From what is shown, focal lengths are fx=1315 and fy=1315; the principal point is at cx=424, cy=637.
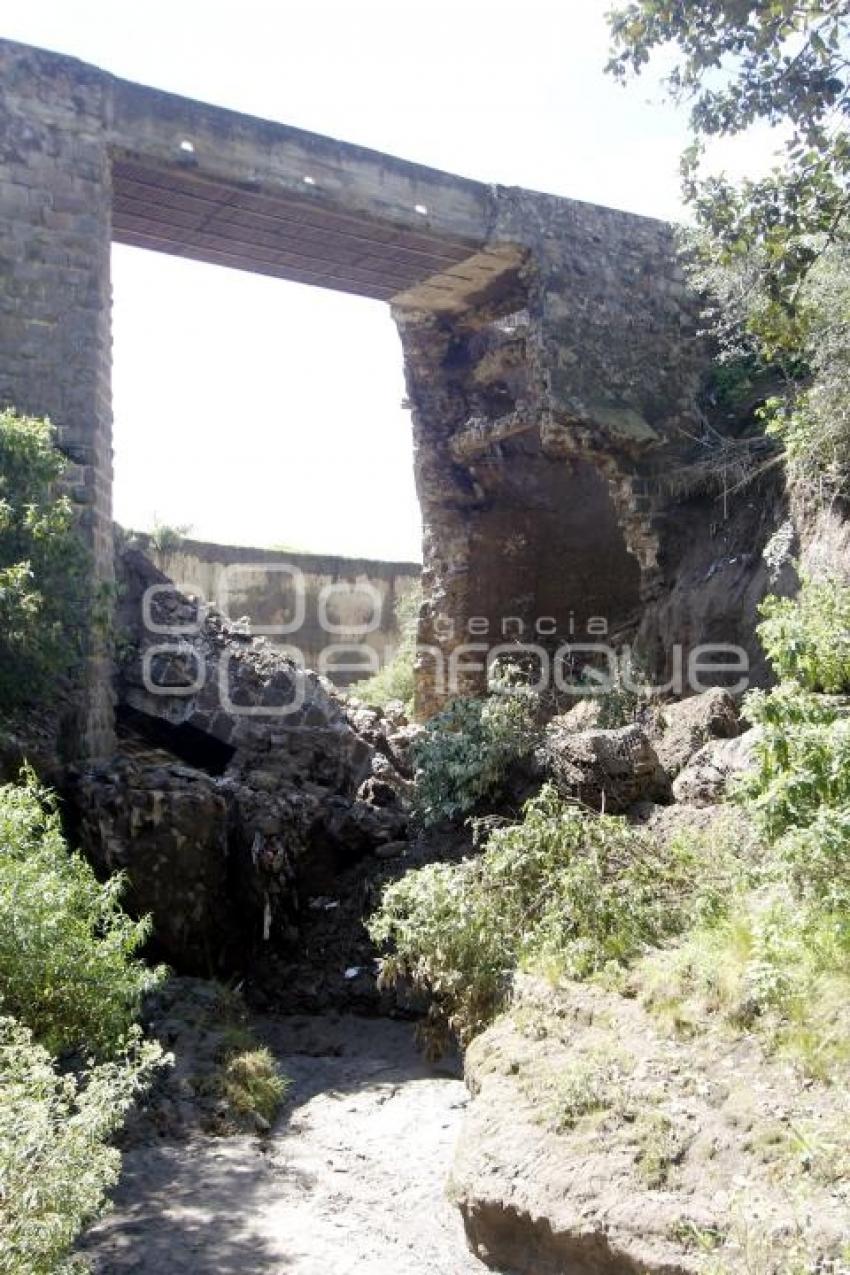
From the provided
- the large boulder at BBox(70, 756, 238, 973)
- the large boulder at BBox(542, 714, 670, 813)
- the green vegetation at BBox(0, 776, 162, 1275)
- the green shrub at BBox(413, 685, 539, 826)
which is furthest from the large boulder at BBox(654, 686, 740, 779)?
the green vegetation at BBox(0, 776, 162, 1275)

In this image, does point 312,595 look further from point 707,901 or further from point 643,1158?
point 643,1158

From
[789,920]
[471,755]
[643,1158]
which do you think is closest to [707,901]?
[789,920]

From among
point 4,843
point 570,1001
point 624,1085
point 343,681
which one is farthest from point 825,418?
point 343,681

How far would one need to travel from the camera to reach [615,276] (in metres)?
13.4

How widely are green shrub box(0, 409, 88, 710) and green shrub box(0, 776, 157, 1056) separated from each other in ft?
8.17

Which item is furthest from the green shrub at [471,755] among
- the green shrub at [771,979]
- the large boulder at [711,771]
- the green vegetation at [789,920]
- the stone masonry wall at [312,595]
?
the stone masonry wall at [312,595]

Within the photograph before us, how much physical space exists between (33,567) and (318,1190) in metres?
4.57

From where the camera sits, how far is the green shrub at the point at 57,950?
5.36m

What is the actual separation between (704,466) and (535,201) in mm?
3072

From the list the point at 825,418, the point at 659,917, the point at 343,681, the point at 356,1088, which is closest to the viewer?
the point at 659,917

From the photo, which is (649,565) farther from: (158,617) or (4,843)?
(4,843)

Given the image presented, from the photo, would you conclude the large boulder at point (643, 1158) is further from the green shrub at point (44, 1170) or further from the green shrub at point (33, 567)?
the green shrub at point (33, 567)

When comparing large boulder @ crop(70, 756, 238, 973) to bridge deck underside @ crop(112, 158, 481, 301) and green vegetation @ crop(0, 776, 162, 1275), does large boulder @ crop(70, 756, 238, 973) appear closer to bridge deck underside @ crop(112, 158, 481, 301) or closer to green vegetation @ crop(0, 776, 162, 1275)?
green vegetation @ crop(0, 776, 162, 1275)

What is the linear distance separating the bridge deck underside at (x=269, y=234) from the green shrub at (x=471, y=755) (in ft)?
14.9
